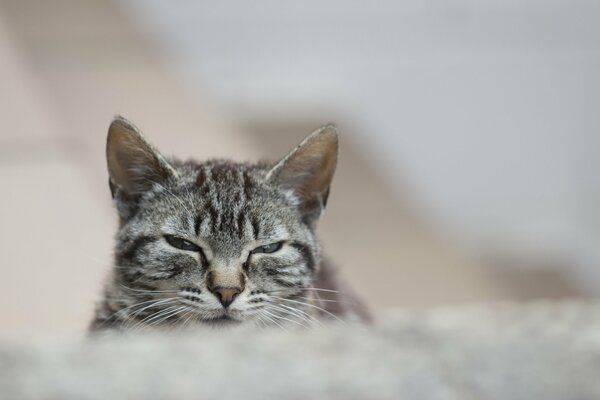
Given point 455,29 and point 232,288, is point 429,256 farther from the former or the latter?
point 232,288

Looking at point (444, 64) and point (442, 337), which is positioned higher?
point (444, 64)

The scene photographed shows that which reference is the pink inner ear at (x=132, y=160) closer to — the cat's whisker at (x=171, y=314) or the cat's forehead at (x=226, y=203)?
the cat's forehead at (x=226, y=203)

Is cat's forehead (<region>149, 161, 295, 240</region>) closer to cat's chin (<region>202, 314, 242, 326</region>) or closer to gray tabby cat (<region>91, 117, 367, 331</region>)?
gray tabby cat (<region>91, 117, 367, 331</region>)

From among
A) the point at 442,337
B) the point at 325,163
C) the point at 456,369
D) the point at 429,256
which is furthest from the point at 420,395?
the point at 429,256

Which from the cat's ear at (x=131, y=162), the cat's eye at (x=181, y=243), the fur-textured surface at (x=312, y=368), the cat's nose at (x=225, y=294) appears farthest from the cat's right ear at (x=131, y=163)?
the fur-textured surface at (x=312, y=368)

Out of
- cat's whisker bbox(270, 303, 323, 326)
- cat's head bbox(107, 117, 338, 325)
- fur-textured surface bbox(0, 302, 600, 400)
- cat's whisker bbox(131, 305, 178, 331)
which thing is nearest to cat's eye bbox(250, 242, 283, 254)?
cat's head bbox(107, 117, 338, 325)

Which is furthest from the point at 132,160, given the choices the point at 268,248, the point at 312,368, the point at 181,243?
the point at 312,368

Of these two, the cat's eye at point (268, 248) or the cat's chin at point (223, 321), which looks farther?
the cat's eye at point (268, 248)

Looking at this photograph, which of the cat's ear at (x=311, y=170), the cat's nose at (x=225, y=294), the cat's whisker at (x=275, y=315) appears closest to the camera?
the cat's nose at (x=225, y=294)
